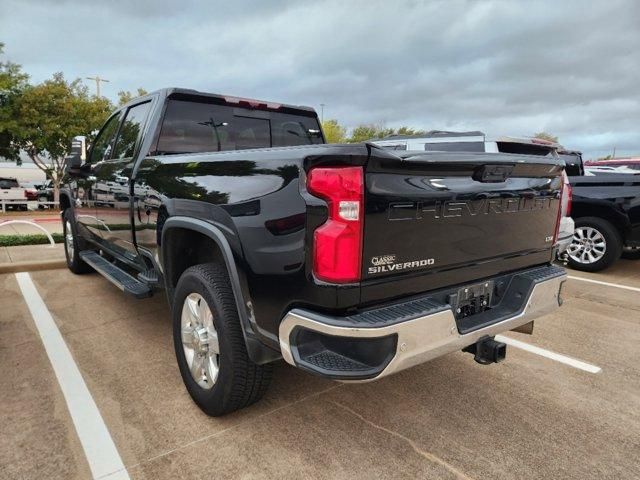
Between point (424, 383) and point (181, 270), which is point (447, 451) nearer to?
point (424, 383)

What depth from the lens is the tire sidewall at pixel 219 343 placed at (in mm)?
2412

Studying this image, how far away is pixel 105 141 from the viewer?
4785mm

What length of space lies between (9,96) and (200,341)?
946 inches

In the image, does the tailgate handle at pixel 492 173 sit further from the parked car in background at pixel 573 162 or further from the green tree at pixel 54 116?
the green tree at pixel 54 116

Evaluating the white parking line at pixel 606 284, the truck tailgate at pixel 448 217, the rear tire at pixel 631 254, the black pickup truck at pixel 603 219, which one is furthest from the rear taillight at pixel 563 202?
the rear tire at pixel 631 254

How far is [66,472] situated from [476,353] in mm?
2133

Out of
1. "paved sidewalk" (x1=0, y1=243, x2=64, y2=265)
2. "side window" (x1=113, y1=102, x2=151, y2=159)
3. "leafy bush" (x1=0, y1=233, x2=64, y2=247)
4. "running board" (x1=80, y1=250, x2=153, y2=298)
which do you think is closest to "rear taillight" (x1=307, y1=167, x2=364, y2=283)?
"running board" (x1=80, y1=250, x2=153, y2=298)

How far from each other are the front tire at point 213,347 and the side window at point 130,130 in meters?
1.70

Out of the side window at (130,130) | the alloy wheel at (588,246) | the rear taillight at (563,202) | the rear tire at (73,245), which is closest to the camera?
the rear taillight at (563,202)

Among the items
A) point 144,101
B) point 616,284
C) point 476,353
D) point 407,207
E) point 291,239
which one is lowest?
point 616,284

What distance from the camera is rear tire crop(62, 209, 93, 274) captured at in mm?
5570

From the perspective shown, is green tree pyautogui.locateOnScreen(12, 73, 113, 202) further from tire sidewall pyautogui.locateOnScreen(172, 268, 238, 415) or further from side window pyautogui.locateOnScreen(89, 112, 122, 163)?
tire sidewall pyautogui.locateOnScreen(172, 268, 238, 415)

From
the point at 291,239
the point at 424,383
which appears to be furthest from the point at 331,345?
the point at 424,383

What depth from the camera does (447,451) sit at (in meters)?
2.40
